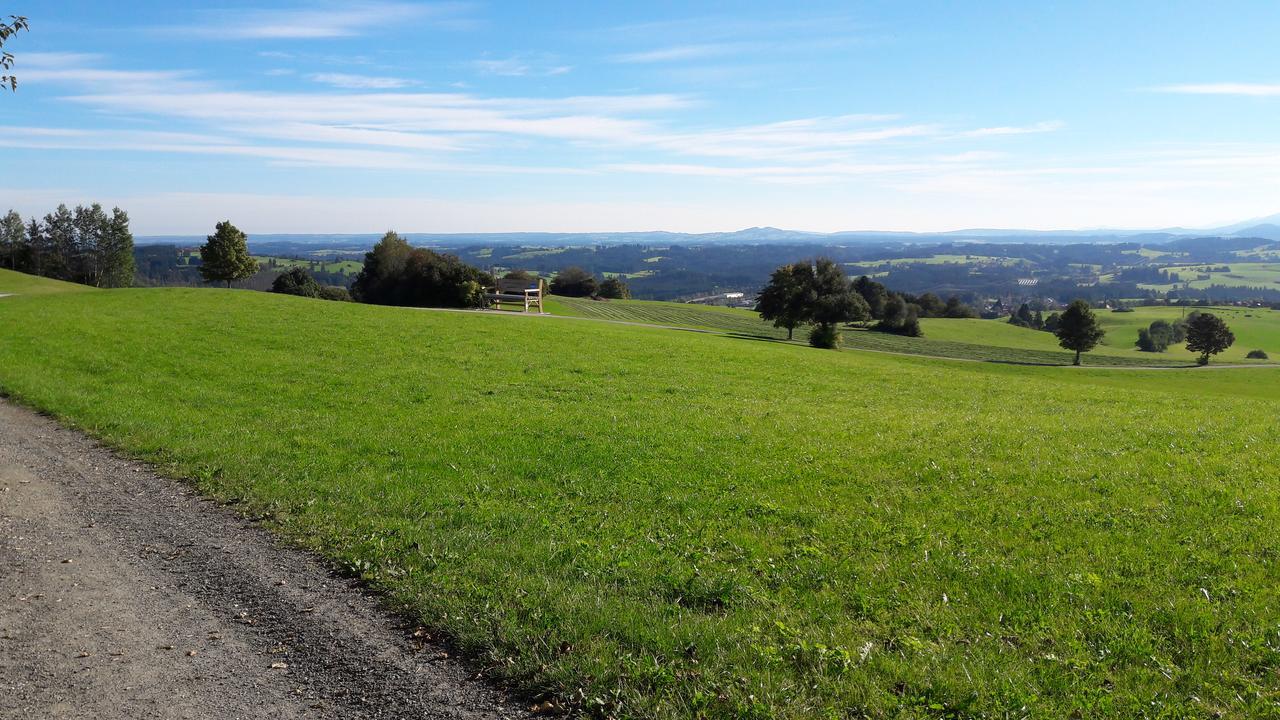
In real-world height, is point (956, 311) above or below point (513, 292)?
below

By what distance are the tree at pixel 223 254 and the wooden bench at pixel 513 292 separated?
25.1 meters

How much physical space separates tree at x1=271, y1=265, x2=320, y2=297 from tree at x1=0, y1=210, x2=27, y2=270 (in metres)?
50.7

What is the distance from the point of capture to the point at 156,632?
24.0 feet

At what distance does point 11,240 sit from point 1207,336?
601 ft

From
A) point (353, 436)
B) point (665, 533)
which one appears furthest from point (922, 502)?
point (353, 436)

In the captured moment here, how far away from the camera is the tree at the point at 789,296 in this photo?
75.2 meters

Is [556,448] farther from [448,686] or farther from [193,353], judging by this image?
[193,353]

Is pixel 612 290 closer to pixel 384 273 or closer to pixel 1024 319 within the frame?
pixel 384 273

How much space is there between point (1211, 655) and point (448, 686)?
23.0ft

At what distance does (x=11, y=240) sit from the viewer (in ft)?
415

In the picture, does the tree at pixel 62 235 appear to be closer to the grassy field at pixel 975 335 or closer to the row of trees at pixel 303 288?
the row of trees at pixel 303 288

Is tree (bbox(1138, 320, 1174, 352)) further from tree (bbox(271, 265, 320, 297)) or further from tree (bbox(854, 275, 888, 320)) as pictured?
tree (bbox(271, 265, 320, 297))

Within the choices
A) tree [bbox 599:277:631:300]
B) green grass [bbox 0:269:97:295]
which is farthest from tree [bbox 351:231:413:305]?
tree [bbox 599:277:631:300]

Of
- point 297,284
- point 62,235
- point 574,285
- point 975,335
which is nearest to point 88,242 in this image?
point 62,235
